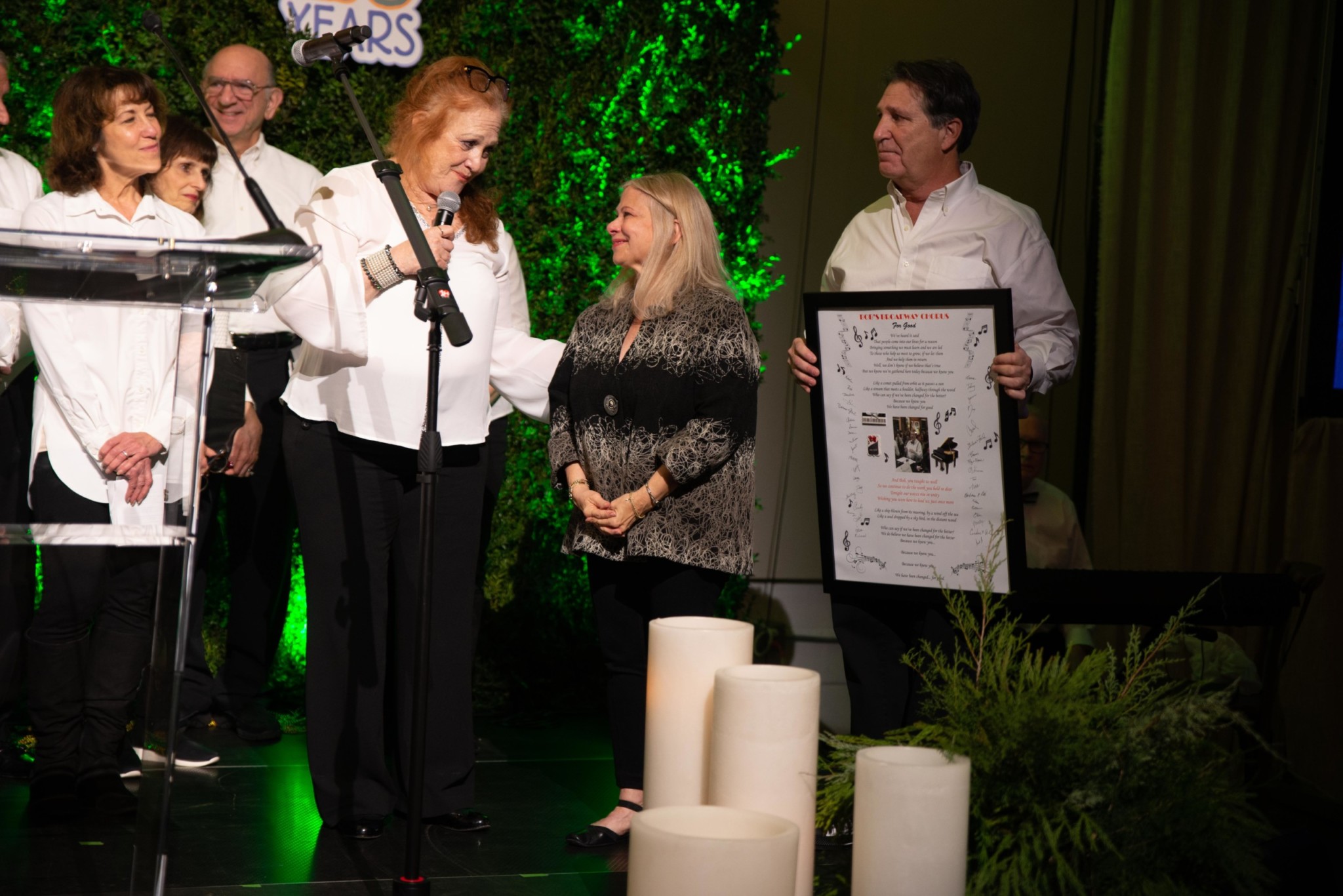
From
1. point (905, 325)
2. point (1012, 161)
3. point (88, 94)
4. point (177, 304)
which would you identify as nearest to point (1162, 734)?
point (905, 325)

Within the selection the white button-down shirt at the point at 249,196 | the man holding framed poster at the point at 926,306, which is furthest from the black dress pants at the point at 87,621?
the white button-down shirt at the point at 249,196

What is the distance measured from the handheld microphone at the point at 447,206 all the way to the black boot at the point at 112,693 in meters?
0.96

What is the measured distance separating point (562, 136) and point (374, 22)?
0.80 meters

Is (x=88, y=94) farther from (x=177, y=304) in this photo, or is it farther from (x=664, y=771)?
(x=664, y=771)

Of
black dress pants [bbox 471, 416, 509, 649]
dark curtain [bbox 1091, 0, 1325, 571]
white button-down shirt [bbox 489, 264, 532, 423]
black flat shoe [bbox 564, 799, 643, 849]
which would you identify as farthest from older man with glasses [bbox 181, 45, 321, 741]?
dark curtain [bbox 1091, 0, 1325, 571]

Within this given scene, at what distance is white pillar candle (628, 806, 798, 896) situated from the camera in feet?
4.13

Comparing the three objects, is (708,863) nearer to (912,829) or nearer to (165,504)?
(912,829)

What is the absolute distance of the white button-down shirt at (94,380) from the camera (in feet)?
6.24

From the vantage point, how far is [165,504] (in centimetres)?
191

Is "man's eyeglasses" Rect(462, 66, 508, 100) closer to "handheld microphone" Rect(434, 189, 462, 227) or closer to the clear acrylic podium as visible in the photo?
"handheld microphone" Rect(434, 189, 462, 227)

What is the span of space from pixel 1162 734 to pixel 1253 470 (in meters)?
3.46

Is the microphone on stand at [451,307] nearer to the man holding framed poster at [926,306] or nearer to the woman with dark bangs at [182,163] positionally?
the man holding framed poster at [926,306]

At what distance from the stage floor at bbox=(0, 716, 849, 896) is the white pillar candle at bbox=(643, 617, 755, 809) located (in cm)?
44

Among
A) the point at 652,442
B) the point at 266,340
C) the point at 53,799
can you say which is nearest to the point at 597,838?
the point at 652,442
